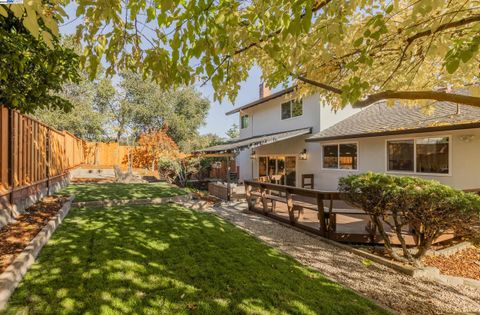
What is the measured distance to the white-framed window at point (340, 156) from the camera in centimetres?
1334

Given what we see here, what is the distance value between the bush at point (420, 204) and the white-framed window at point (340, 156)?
7.63 meters

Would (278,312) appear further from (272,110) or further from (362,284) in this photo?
(272,110)

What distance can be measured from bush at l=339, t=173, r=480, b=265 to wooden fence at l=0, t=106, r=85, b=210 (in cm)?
774

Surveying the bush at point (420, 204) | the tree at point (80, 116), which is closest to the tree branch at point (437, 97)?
the bush at point (420, 204)

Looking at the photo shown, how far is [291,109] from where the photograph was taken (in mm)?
17312

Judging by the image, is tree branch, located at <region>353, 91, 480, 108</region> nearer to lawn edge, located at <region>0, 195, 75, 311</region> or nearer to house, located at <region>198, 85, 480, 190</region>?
house, located at <region>198, 85, 480, 190</region>

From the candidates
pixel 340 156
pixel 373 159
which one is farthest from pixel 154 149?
pixel 373 159

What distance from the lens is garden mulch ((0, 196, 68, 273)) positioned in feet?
13.8

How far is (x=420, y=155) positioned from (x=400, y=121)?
176cm

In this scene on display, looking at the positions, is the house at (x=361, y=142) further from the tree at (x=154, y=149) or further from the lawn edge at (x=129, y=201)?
the tree at (x=154, y=149)

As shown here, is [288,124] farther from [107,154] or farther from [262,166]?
[107,154]

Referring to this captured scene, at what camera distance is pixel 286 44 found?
4.71 meters

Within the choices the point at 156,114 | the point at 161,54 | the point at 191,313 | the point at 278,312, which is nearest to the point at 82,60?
the point at 161,54

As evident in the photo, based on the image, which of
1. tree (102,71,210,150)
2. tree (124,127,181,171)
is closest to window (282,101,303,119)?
tree (124,127,181,171)
